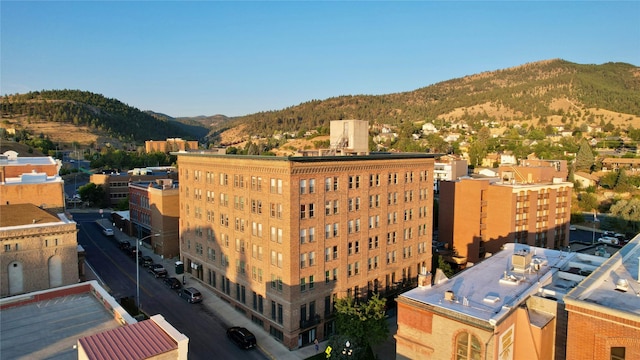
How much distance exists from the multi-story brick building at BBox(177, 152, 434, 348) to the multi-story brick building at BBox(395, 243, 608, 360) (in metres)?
13.8

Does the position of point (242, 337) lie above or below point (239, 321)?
above

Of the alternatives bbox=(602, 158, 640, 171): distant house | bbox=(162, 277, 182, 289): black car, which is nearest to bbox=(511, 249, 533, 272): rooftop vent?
bbox=(162, 277, 182, 289): black car

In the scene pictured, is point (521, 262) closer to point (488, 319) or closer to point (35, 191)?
point (488, 319)

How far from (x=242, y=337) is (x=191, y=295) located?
1312 centimetres

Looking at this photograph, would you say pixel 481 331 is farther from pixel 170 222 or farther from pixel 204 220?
pixel 170 222

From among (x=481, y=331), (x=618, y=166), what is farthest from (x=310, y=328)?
(x=618, y=166)

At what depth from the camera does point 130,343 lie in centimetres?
1942

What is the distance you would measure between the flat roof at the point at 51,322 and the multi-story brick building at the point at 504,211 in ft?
175

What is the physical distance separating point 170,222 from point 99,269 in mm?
12028

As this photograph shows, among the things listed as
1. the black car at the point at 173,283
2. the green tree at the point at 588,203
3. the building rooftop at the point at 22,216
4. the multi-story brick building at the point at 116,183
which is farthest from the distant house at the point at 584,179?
the building rooftop at the point at 22,216

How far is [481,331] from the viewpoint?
22.9 meters

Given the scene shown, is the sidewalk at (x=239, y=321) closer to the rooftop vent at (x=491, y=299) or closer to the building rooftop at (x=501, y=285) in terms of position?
the building rooftop at (x=501, y=285)

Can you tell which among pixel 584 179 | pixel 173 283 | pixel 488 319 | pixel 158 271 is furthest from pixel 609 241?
pixel 158 271

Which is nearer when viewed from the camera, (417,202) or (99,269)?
(417,202)
